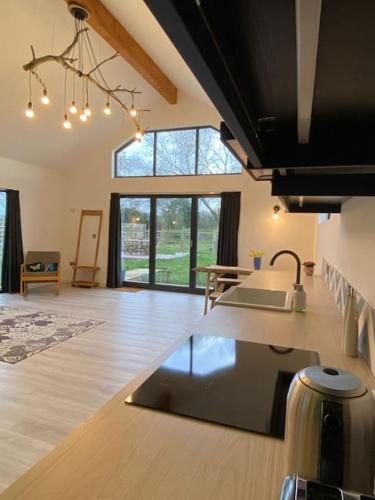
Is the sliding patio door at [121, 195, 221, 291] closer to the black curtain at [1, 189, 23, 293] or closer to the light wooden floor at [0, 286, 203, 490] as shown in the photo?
the light wooden floor at [0, 286, 203, 490]

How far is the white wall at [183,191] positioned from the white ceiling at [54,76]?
334 mm

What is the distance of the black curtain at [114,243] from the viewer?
277 inches

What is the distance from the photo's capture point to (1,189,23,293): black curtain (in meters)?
6.20

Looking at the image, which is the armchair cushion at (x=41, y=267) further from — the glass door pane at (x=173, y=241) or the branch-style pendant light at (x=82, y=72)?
the branch-style pendant light at (x=82, y=72)

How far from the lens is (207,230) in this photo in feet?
21.6

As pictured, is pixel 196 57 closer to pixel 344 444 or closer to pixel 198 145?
pixel 344 444

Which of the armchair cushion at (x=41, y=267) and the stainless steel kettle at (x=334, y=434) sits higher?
the stainless steel kettle at (x=334, y=434)

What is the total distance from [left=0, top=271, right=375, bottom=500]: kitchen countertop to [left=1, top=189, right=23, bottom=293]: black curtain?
6271 millimetres

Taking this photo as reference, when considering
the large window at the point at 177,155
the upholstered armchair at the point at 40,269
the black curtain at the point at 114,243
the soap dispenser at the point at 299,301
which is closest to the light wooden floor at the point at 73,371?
the upholstered armchair at the point at 40,269

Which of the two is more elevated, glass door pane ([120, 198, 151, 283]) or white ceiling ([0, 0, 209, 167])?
white ceiling ([0, 0, 209, 167])

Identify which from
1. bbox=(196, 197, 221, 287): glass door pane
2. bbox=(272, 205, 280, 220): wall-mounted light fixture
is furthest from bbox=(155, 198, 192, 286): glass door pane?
bbox=(272, 205, 280, 220): wall-mounted light fixture

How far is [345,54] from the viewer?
1.74ft

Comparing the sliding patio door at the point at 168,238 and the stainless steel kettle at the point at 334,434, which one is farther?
the sliding patio door at the point at 168,238

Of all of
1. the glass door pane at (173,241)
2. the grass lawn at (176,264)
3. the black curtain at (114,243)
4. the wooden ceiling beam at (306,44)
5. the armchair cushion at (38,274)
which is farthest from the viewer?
the black curtain at (114,243)
